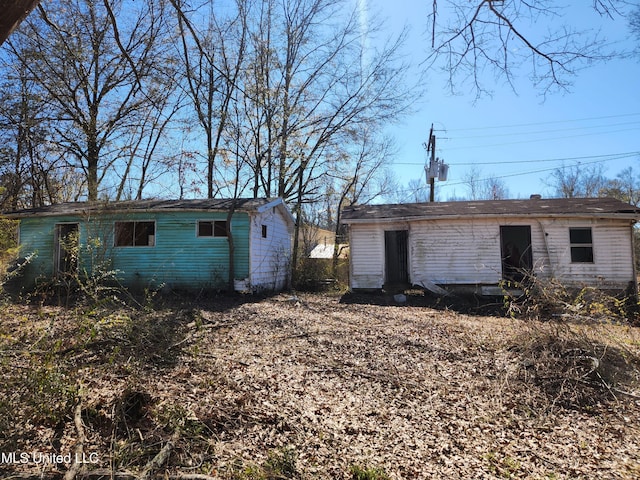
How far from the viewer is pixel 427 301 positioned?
11.3 metres

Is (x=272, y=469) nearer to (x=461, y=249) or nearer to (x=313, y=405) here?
(x=313, y=405)

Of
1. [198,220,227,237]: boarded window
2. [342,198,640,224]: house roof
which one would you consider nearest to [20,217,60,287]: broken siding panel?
[198,220,227,237]: boarded window

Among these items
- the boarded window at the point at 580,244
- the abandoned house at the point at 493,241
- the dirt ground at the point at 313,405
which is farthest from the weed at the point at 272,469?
the boarded window at the point at 580,244

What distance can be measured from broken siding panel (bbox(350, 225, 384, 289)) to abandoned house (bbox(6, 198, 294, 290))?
328 cm

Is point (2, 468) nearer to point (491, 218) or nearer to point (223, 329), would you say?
point (223, 329)

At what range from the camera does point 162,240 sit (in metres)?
12.1

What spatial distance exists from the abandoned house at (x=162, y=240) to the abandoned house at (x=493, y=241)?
3.57 meters

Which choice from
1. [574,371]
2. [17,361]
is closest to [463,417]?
[574,371]

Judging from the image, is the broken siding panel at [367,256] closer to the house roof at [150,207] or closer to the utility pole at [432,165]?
the house roof at [150,207]

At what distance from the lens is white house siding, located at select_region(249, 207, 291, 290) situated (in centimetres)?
1204

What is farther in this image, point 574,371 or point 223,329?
point 223,329

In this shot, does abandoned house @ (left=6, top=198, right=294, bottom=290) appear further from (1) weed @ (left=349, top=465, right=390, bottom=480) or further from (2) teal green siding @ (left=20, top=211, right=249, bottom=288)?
(1) weed @ (left=349, top=465, right=390, bottom=480)

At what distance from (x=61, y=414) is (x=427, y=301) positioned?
32.8 feet

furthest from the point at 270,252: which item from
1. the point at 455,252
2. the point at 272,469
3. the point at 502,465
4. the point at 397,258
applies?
the point at 502,465
